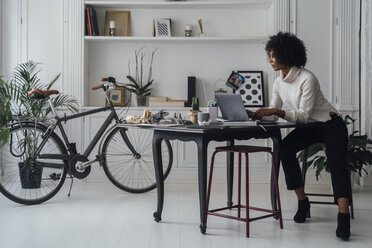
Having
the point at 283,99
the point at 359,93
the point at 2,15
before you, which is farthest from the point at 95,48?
the point at 359,93

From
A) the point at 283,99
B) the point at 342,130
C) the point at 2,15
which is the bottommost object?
the point at 342,130

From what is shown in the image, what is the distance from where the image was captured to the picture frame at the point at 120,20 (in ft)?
16.8

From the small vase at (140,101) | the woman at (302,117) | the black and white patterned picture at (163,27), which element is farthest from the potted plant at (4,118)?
the woman at (302,117)

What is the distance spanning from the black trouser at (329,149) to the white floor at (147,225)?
0.31 m

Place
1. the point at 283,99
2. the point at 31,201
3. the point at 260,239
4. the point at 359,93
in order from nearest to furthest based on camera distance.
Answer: the point at 260,239 → the point at 283,99 → the point at 31,201 → the point at 359,93

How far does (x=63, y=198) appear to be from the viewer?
411 centimetres

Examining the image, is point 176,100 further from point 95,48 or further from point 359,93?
point 359,93

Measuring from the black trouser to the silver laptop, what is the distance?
1.48ft

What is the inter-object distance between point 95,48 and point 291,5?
2143mm

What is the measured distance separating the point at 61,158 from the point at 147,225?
1137mm

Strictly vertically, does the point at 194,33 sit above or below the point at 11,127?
above

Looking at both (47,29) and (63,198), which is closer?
(63,198)

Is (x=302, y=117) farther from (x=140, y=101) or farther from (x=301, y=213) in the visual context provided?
(x=140, y=101)

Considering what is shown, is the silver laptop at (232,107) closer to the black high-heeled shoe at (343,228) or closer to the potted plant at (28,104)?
the black high-heeled shoe at (343,228)
